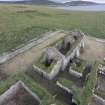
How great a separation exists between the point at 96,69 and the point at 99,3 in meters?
37.7

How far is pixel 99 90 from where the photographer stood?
1506cm

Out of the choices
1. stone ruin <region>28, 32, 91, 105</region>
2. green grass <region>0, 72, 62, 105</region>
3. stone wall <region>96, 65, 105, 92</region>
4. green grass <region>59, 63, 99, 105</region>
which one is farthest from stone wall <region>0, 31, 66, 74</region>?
stone wall <region>96, 65, 105, 92</region>

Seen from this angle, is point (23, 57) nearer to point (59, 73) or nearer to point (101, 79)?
point (59, 73)

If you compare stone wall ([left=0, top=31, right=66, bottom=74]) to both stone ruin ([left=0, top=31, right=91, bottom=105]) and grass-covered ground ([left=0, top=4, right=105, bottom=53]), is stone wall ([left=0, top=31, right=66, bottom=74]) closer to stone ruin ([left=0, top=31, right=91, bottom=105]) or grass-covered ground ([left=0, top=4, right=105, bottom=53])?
stone ruin ([left=0, top=31, right=91, bottom=105])

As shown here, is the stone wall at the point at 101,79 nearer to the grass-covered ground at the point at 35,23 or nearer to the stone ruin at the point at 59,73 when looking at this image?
the stone ruin at the point at 59,73

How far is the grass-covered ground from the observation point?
27.6m

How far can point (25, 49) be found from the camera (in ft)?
69.6

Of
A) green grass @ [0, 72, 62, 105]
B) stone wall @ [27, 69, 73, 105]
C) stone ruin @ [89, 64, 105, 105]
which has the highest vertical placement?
green grass @ [0, 72, 62, 105]

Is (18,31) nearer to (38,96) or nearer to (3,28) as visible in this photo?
(3,28)

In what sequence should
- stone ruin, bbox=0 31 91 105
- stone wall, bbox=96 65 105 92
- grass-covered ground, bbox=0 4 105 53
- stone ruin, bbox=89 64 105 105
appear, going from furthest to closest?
grass-covered ground, bbox=0 4 105 53 → stone wall, bbox=96 65 105 92 → stone ruin, bbox=0 31 91 105 → stone ruin, bbox=89 64 105 105

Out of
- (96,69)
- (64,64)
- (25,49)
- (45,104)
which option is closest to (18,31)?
(25,49)

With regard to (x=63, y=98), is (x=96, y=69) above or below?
above

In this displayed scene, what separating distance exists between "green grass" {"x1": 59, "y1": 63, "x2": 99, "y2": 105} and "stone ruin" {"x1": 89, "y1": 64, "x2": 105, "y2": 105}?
36 centimetres

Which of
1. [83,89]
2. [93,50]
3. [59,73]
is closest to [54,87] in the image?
[59,73]
